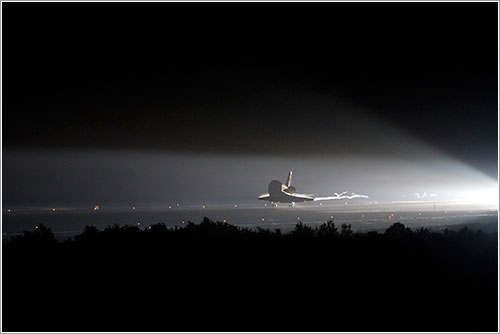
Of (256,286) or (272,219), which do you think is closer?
(256,286)

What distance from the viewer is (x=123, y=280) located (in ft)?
64.7

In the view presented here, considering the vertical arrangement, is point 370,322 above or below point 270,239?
below

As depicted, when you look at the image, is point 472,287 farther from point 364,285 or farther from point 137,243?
point 137,243

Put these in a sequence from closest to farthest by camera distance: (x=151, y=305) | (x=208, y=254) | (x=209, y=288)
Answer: (x=151, y=305), (x=209, y=288), (x=208, y=254)

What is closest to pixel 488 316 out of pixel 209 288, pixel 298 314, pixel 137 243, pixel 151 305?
pixel 298 314

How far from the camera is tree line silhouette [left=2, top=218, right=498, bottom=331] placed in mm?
16125

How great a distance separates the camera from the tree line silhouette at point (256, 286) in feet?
52.9

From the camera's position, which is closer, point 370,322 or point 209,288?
point 370,322

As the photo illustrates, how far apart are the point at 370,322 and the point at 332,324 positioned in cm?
120

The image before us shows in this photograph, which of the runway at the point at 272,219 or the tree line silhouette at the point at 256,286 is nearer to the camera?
the tree line silhouette at the point at 256,286

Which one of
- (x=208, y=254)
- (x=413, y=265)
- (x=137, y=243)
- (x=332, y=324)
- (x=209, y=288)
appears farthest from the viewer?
(x=137, y=243)

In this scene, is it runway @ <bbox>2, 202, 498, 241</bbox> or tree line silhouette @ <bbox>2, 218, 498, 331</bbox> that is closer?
tree line silhouette @ <bbox>2, 218, 498, 331</bbox>

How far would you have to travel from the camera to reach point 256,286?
18.5 m

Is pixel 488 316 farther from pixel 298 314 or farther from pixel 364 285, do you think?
pixel 298 314
